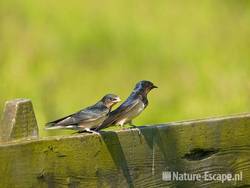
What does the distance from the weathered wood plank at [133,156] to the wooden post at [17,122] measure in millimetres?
80

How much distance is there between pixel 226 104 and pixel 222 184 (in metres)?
4.26

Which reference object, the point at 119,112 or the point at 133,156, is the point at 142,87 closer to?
the point at 119,112

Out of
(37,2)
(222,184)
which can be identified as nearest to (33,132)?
(222,184)

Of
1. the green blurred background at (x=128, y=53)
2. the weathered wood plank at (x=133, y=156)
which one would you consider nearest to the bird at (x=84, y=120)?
the weathered wood plank at (x=133, y=156)

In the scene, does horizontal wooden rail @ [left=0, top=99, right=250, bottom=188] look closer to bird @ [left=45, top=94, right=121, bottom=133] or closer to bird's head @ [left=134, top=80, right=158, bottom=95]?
bird @ [left=45, top=94, right=121, bottom=133]

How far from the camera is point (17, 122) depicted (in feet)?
9.86

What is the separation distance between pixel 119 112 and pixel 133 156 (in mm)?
482

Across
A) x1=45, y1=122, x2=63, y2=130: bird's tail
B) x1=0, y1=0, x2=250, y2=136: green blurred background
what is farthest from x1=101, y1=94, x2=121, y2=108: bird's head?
x1=0, y1=0, x2=250, y2=136: green blurred background

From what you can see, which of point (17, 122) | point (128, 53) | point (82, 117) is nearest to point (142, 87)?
point (82, 117)

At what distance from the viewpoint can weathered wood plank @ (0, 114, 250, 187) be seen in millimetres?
2926

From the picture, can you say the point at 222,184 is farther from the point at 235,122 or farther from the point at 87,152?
the point at 87,152

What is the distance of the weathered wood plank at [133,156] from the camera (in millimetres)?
2926

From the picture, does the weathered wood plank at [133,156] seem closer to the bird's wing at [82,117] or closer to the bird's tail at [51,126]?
the bird's wing at [82,117]

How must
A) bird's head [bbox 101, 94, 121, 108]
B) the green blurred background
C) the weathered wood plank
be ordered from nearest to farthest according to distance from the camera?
the weathered wood plank
bird's head [bbox 101, 94, 121, 108]
the green blurred background
